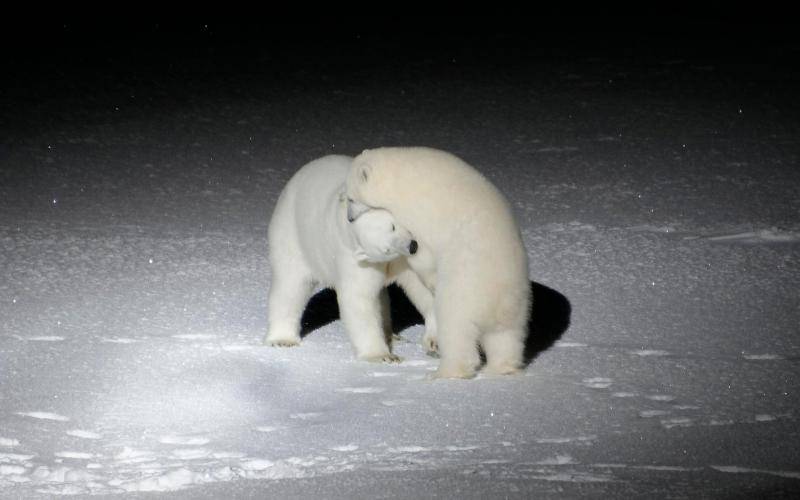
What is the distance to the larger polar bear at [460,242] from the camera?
432 cm

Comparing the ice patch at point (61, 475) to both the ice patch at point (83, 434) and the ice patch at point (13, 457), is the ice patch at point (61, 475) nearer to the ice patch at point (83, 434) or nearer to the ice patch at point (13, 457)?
the ice patch at point (13, 457)

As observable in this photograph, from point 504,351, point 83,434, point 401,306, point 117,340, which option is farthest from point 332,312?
point 83,434

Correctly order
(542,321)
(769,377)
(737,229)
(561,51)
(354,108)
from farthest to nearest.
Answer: (561,51), (354,108), (737,229), (542,321), (769,377)

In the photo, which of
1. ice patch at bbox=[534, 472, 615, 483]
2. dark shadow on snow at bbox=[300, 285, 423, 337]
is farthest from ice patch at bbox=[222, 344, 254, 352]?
ice patch at bbox=[534, 472, 615, 483]

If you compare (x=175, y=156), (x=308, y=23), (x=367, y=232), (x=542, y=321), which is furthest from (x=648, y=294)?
(x=308, y=23)

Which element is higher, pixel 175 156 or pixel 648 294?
pixel 175 156

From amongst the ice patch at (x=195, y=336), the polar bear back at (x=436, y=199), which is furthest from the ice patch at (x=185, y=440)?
the ice patch at (x=195, y=336)

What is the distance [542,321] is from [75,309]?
1.76 metres

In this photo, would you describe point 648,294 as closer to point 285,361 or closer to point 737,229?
point 737,229

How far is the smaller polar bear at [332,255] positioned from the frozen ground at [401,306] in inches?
4.9

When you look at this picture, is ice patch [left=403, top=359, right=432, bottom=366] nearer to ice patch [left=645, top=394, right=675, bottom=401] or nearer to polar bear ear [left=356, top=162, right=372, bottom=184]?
polar bear ear [left=356, top=162, right=372, bottom=184]

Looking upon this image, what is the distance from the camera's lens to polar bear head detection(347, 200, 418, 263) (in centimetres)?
444

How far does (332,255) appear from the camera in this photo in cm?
473

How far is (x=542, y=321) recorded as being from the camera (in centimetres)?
515
